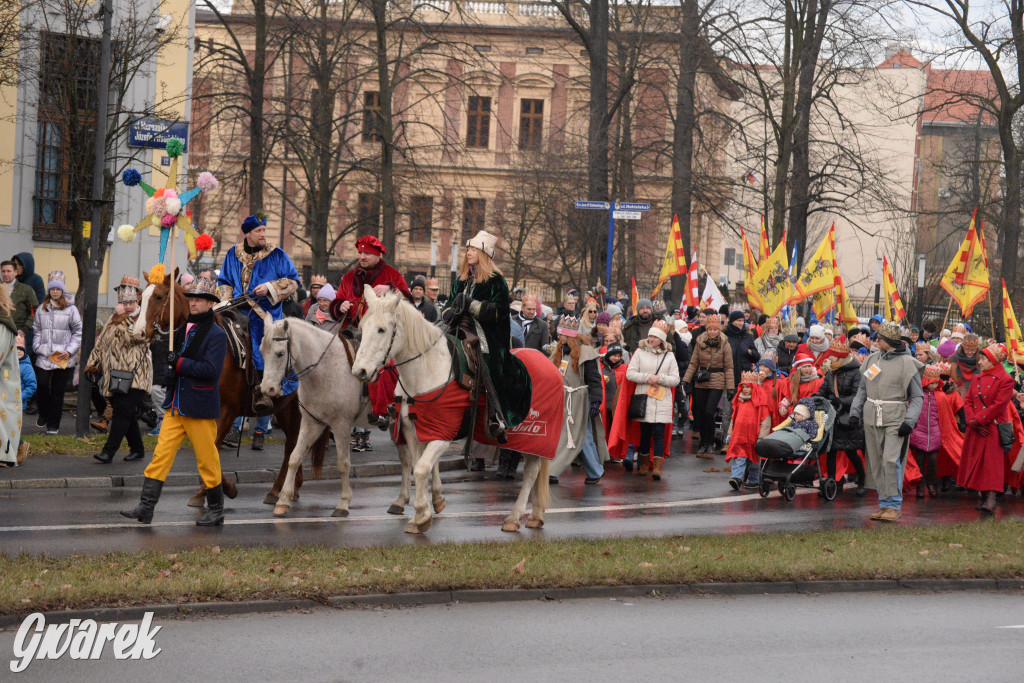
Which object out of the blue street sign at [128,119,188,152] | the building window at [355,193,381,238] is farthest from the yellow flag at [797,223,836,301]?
the blue street sign at [128,119,188,152]

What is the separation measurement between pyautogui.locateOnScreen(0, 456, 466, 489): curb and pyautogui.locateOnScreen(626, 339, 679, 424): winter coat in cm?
320

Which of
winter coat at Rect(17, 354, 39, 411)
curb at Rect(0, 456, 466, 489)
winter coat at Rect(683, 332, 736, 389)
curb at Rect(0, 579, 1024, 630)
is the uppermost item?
winter coat at Rect(683, 332, 736, 389)

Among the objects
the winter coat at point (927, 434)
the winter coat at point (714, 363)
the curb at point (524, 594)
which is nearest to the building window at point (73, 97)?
the winter coat at point (714, 363)

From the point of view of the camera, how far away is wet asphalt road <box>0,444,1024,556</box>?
10141 millimetres

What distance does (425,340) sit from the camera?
34.7 feet

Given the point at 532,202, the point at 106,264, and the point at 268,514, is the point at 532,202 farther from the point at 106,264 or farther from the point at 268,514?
the point at 268,514

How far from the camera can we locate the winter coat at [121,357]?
46.6 ft

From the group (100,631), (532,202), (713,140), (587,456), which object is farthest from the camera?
(713,140)

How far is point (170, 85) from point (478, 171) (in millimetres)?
32227

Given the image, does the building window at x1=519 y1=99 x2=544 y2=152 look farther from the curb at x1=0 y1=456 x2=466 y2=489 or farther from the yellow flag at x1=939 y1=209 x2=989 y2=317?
the curb at x1=0 y1=456 x2=466 y2=489

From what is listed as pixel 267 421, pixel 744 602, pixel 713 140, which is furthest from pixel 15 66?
pixel 713 140

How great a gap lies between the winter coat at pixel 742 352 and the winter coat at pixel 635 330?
1.25m

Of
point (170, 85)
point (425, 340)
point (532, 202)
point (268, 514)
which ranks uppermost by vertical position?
point (170, 85)

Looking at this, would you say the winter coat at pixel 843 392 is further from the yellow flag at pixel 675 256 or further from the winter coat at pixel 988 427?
the yellow flag at pixel 675 256
